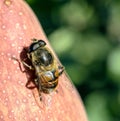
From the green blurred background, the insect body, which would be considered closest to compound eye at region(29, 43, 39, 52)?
the insect body

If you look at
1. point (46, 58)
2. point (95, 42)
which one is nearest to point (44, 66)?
point (46, 58)

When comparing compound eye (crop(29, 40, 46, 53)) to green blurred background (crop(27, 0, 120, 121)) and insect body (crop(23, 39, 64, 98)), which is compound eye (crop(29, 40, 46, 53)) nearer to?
insect body (crop(23, 39, 64, 98))

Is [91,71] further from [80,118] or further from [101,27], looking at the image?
[80,118]

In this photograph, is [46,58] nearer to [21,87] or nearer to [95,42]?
[21,87]

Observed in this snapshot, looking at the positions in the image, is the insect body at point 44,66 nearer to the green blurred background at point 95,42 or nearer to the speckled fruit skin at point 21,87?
the speckled fruit skin at point 21,87

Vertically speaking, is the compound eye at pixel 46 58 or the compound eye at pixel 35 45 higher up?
the compound eye at pixel 35 45

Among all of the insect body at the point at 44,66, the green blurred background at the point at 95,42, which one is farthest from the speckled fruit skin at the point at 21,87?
the green blurred background at the point at 95,42

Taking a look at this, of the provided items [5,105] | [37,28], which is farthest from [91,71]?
[5,105]
